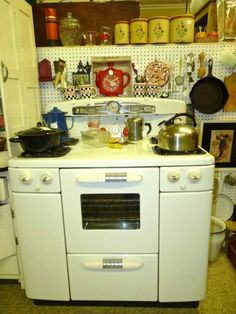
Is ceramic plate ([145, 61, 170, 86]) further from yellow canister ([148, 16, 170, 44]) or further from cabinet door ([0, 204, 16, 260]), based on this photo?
cabinet door ([0, 204, 16, 260])

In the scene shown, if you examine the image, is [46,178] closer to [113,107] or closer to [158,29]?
[113,107]

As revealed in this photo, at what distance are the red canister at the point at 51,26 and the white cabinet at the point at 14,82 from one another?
120 millimetres

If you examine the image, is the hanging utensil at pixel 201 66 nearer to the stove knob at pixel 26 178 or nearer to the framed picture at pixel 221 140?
the framed picture at pixel 221 140

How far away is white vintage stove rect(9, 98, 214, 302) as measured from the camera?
129 cm

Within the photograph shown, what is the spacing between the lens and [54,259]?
1435 mm

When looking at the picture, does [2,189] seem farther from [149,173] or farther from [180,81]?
[180,81]

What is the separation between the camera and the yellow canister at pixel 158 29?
1839mm

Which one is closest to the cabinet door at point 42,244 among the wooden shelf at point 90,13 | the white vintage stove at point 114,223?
the white vintage stove at point 114,223

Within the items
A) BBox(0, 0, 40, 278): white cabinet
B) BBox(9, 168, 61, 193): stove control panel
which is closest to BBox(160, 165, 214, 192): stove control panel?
BBox(9, 168, 61, 193): stove control panel

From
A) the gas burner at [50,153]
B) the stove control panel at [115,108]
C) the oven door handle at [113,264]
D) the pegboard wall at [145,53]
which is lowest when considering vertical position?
the oven door handle at [113,264]

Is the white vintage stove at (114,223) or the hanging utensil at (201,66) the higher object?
the hanging utensil at (201,66)

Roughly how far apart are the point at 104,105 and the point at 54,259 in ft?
3.51

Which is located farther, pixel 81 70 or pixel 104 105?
pixel 81 70

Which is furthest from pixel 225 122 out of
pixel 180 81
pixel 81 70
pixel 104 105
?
pixel 81 70
